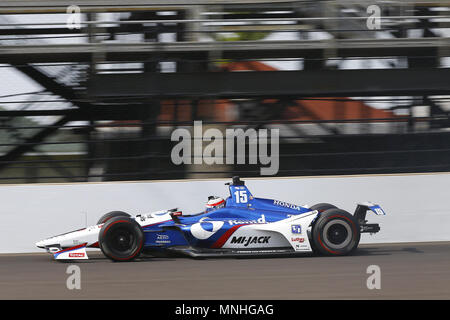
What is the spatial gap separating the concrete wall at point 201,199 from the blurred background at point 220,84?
48 centimetres

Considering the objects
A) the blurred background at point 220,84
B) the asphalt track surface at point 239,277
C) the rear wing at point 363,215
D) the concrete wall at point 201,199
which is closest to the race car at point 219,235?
the asphalt track surface at point 239,277

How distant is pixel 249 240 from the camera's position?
772 cm

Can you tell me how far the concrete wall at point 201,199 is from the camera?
9297mm

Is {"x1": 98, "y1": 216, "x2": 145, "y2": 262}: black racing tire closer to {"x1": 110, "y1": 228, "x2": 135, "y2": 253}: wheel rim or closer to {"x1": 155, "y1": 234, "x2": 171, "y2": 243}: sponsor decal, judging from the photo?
{"x1": 110, "y1": 228, "x2": 135, "y2": 253}: wheel rim

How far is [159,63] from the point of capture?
11.2 meters

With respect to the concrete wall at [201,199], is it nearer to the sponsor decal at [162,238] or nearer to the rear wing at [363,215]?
the rear wing at [363,215]

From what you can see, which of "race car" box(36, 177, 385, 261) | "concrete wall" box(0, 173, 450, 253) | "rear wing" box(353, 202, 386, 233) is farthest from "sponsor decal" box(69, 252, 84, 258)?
"rear wing" box(353, 202, 386, 233)

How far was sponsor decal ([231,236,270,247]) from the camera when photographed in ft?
25.3

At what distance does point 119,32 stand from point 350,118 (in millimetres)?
4548

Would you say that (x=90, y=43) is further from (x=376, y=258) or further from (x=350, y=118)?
(x=376, y=258)

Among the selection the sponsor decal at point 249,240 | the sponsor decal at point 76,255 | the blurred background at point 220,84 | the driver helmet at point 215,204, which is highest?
the blurred background at point 220,84

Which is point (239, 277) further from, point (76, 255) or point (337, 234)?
point (76, 255)

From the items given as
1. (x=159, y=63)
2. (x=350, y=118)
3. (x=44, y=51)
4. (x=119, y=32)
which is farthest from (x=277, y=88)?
(x=44, y=51)

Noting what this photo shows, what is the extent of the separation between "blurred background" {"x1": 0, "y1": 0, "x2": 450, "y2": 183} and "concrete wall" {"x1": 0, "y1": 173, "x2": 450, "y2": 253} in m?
0.48
